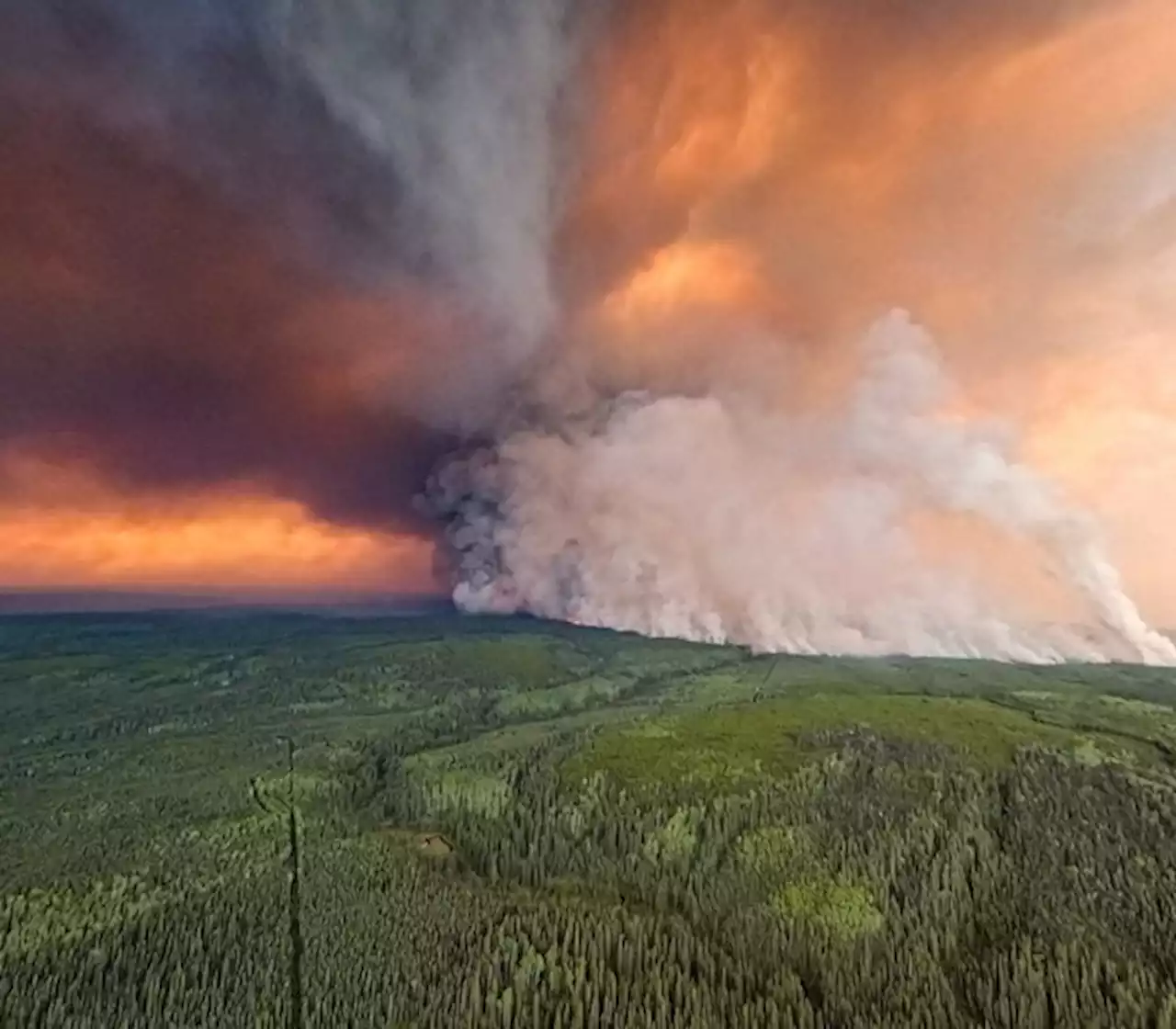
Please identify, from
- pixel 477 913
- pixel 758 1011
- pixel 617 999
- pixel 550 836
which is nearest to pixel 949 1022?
pixel 758 1011

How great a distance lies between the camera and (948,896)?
163 metres

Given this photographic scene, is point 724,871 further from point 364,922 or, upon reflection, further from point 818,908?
point 364,922

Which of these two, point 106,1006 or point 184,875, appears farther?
point 184,875

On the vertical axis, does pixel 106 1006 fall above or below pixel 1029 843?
below

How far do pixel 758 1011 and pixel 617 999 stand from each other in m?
22.5

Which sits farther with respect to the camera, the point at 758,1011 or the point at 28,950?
the point at 28,950

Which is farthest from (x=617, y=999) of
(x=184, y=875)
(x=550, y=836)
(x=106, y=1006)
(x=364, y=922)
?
(x=184, y=875)

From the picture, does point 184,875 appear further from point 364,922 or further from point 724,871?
point 724,871

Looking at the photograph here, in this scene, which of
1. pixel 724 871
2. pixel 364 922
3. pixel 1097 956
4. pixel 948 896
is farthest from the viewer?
pixel 724 871

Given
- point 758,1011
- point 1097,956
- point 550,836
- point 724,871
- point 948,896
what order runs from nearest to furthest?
point 758,1011 → point 1097,956 → point 948,896 → point 724,871 → point 550,836

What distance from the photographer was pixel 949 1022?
126 m

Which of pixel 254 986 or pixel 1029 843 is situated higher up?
pixel 1029 843

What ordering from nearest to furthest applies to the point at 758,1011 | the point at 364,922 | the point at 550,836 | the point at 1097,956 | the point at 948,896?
the point at 758,1011
the point at 1097,956
the point at 364,922
the point at 948,896
the point at 550,836

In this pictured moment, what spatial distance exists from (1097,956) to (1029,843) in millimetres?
46065
